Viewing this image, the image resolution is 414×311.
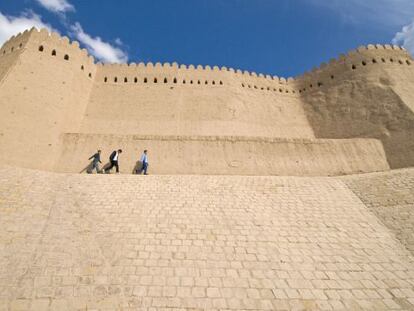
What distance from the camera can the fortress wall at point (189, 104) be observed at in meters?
14.4

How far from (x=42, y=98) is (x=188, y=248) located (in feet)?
31.0

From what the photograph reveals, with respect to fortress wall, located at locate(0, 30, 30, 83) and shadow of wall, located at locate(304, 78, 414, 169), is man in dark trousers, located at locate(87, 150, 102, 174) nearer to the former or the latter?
fortress wall, located at locate(0, 30, 30, 83)

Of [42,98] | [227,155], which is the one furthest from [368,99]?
[42,98]

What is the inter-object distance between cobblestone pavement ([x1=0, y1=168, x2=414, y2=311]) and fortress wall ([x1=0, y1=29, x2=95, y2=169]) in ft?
8.25

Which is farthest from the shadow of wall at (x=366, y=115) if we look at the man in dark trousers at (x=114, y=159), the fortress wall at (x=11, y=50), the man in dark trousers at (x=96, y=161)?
the fortress wall at (x=11, y=50)

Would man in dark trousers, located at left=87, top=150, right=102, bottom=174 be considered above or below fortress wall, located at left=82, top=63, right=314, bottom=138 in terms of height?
below

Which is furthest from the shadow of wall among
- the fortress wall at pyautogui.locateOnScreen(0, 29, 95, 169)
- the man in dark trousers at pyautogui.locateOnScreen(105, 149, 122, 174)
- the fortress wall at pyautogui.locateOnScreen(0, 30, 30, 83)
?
the fortress wall at pyautogui.locateOnScreen(0, 30, 30, 83)

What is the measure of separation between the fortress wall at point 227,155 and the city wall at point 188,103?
Result: 99 mm

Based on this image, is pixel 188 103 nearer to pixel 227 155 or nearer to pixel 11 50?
pixel 227 155

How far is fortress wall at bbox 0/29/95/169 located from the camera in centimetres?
1025

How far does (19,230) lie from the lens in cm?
603

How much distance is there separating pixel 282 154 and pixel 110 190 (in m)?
6.78

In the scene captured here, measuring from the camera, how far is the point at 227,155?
37.1 feet

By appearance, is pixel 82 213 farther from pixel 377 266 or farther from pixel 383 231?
pixel 383 231
